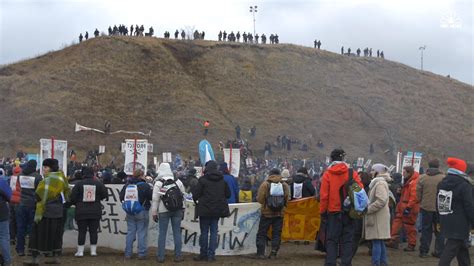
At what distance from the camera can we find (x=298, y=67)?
244 feet

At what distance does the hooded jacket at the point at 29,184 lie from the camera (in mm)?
11953

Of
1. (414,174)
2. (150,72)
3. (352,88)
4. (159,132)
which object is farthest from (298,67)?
(414,174)

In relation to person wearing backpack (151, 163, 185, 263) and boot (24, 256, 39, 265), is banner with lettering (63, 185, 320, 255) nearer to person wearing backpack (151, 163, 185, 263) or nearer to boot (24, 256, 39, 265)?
person wearing backpack (151, 163, 185, 263)

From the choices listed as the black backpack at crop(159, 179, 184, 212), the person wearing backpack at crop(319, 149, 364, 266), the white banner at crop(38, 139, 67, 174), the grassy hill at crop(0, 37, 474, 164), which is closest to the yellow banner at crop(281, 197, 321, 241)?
the black backpack at crop(159, 179, 184, 212)

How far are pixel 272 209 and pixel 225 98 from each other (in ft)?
172

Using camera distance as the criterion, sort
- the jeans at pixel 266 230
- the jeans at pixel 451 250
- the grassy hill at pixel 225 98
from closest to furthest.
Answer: the jeans at pixel 451 250
the jeans at pixel 266 230
the grassy hill at pixel 225 98

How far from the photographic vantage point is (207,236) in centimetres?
1220

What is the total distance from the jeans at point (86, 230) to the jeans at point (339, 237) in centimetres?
446

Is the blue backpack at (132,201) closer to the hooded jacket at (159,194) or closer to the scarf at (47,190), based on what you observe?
the hooded jacket at (159,194)

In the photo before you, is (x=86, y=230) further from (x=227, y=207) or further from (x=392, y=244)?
(x=392, y=244)

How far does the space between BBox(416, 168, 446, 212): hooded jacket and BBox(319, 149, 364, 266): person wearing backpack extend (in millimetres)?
3529

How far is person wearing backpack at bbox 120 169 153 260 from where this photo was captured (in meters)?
12.1

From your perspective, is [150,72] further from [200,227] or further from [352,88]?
[200,227]

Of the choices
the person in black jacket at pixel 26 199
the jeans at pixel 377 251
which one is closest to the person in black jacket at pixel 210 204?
the jeans at pixel 377 251
